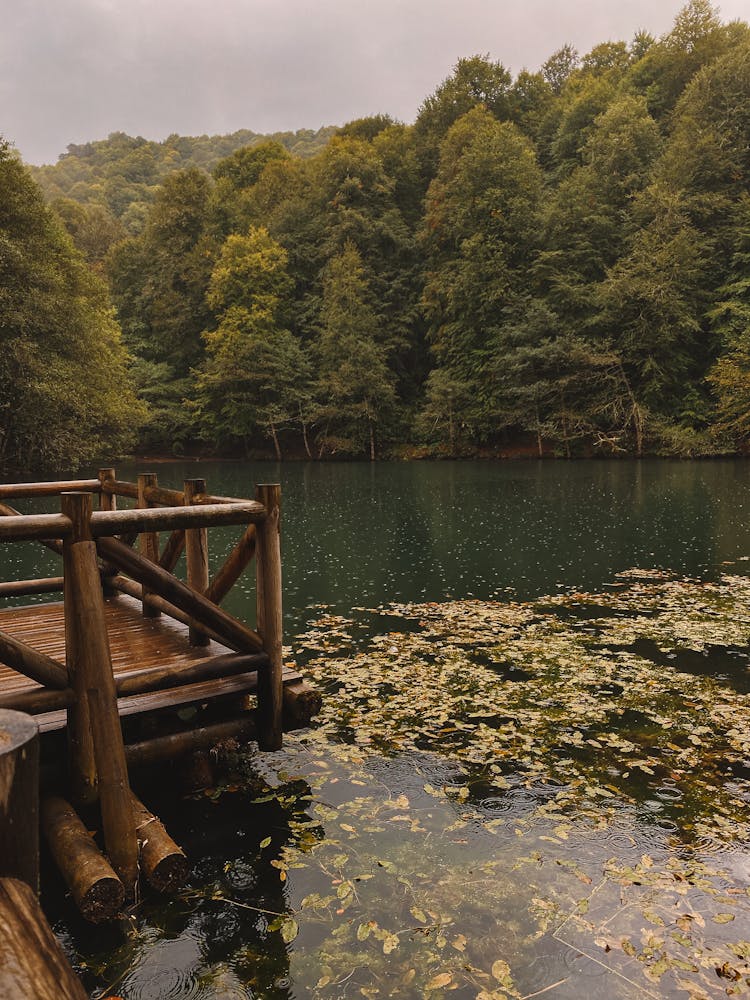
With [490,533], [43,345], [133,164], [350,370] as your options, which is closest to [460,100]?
[350,370]

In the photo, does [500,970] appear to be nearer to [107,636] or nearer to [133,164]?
[107,636]

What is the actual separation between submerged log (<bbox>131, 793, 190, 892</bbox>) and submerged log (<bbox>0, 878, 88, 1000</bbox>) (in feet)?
11.0

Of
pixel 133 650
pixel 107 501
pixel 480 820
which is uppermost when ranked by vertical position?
pixel 107 501

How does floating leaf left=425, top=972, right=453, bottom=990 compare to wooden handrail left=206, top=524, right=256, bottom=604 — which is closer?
floating leaf left=425, top=972, right=453, bottom=990

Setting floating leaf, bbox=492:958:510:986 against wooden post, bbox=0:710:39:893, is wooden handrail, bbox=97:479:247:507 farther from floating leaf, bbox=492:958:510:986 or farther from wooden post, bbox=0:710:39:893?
wooden post, bbox=0:710:39:893

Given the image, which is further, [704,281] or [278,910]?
[704,281]

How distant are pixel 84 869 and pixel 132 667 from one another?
223 centimetres

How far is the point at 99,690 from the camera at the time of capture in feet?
16.0

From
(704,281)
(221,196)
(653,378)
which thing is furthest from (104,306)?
(704,281)

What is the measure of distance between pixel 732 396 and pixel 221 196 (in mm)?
54422

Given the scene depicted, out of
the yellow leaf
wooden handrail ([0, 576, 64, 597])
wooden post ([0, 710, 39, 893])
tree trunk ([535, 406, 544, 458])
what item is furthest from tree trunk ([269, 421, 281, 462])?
wooden post ([0, 710, 39, 893])

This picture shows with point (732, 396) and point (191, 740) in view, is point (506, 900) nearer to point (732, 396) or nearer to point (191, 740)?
point (191, 740)

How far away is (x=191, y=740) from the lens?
6047mm

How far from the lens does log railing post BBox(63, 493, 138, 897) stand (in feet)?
15.7
